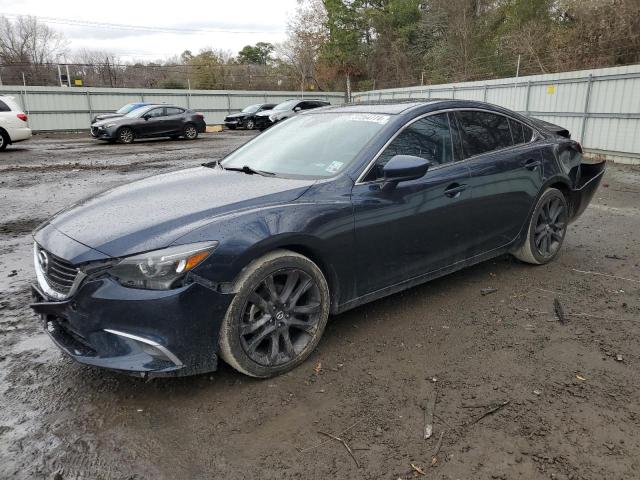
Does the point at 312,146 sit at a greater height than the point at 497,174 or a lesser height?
greater

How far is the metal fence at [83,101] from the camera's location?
79.2 feet

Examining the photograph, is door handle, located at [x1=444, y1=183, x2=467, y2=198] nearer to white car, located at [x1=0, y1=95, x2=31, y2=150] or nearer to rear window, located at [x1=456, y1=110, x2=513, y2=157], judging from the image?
rear window, located at [x1=456, y1=110, x2=513, y2=157]

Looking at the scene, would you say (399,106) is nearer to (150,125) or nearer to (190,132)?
(150,125)

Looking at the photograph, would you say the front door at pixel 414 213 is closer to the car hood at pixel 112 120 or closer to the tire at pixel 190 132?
the car hood at pixel 112 120

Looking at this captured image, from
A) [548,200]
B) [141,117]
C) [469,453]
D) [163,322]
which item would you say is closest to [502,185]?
[548,200]

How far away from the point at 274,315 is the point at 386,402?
31.6 inches

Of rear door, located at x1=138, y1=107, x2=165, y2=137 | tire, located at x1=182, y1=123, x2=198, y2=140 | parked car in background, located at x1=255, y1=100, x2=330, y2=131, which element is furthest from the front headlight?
parked car in background, located at x1=255, y1=100, x2=330, y2=131

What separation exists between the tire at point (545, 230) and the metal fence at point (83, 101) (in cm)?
2554

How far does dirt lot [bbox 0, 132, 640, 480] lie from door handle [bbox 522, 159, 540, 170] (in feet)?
3.52

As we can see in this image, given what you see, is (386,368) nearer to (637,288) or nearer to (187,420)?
(187,420)

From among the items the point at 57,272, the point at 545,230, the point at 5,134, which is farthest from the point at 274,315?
the point at 5,134

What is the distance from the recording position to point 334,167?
3.48 meters

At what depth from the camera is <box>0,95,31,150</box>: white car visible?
1509cm

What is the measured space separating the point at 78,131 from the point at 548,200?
25.9 m
